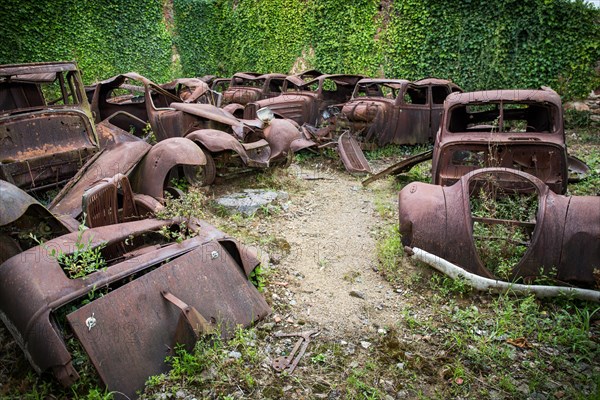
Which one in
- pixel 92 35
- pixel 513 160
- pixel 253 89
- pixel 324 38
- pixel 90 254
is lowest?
pixel 513 160

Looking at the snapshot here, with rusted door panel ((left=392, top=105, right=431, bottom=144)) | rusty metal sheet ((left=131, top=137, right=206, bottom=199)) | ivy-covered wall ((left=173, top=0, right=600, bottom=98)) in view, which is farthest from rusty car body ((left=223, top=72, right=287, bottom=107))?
rusty metal sheet ((left=131, top=137, right=206, bottom=199))

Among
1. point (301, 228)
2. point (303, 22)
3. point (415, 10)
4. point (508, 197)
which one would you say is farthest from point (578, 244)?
point (303, 22)

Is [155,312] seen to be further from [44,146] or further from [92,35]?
[92,35]

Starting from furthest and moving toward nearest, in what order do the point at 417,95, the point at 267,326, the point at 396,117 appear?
1. the point at 417,95
2. the point at 396,117
3. the point at 267,326

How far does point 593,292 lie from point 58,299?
3.72m

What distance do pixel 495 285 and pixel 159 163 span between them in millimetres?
3549

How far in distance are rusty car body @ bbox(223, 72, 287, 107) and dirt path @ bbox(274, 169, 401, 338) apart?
4595 mm

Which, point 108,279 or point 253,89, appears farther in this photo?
point 253,89

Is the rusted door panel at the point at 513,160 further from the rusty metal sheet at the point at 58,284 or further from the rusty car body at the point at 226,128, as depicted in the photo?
the rusty metal sheet at the point at 58,284

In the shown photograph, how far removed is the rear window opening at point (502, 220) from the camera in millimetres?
3490

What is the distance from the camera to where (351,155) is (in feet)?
23.7

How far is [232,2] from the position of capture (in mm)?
15617

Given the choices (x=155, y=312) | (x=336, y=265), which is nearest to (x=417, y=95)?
(x=336, y=265)

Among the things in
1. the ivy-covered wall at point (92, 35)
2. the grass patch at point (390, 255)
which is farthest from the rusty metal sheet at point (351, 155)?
the ivy-covered wall at point (92, 35)
